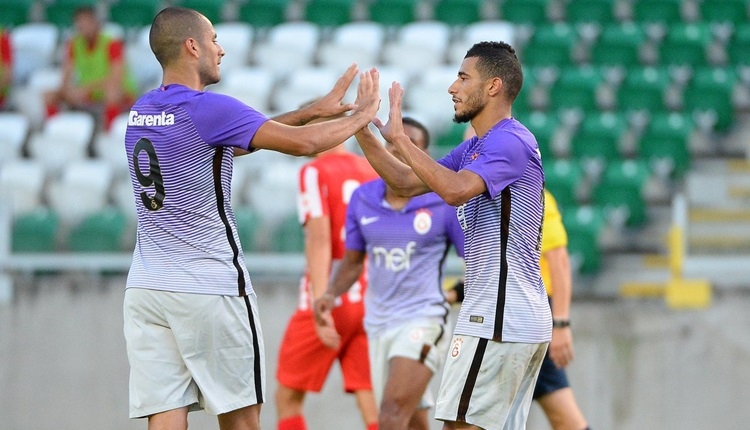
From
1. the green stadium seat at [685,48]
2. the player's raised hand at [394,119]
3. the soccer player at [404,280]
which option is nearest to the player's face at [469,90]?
the player's raised hand at [394,119]

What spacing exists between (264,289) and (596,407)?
2.86 meters

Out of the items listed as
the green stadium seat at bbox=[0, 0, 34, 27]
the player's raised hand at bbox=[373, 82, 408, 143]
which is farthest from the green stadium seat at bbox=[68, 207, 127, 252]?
the green stadium seat at bbox=[0, 0, 34, 27]

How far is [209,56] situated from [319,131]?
65 centimetres

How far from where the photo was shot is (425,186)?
5668 millimetres

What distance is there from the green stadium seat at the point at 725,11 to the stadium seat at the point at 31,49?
26.5ft

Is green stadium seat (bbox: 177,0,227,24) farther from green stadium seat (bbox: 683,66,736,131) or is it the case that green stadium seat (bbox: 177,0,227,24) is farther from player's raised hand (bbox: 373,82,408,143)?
player's raised hand (bbox: 373,82,408,143)

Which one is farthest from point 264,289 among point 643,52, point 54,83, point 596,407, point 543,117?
point 643,52

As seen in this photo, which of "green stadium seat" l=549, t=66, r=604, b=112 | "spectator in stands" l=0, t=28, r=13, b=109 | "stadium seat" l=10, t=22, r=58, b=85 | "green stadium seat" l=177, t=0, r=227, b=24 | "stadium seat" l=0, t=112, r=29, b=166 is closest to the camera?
"stadium seat" l=0, t=112, r=29, b=166

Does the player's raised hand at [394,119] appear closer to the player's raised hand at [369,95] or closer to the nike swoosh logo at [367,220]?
the player's raised hand at [369,95]

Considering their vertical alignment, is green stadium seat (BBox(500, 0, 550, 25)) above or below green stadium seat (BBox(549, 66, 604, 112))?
above

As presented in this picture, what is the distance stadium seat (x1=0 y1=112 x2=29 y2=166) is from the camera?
12266mm

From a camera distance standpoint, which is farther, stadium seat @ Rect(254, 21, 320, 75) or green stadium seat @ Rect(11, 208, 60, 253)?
stadium seat @ Rect(254, 21, 320, 75)

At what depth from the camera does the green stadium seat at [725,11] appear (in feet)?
47.6

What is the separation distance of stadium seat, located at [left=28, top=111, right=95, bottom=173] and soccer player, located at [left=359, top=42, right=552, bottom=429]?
7549 mm
